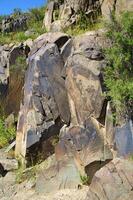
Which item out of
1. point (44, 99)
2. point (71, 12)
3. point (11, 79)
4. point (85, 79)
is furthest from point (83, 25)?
point (11, 79)

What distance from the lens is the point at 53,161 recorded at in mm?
12000

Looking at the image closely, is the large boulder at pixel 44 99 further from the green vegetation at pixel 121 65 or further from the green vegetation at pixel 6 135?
the green vegetation at pixel 121 65

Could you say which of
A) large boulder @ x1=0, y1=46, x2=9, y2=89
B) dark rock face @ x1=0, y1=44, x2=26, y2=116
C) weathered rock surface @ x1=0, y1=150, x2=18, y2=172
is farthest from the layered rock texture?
large boulder @ x1=0, y1=46, x2=9, y2=89

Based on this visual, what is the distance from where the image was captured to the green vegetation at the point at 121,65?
10.3 metres

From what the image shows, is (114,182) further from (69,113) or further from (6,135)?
(6,135)

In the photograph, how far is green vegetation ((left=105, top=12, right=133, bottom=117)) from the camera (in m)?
10.3

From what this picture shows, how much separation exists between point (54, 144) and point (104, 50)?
9.46 feet

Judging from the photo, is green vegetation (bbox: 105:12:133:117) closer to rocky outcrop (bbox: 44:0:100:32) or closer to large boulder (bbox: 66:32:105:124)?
large boulder (bbox: 66:32:105:124)

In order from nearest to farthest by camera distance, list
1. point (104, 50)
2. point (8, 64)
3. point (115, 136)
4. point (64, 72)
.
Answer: point (115, 136)
point (104, 50)
point (64, 72)
point (8, 64)

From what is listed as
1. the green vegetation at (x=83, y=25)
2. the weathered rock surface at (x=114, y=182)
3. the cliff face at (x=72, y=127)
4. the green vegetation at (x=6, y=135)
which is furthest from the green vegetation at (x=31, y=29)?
the weathered rock surface at (x=114, y=182)

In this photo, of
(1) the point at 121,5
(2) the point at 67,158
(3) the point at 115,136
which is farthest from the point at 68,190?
(1) the point at 121,5

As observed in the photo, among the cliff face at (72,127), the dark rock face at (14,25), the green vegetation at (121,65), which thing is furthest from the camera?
the dark rock face at (14,25)

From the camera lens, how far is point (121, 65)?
10812 millimetres

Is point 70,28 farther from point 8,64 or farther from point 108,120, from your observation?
point 108,120
